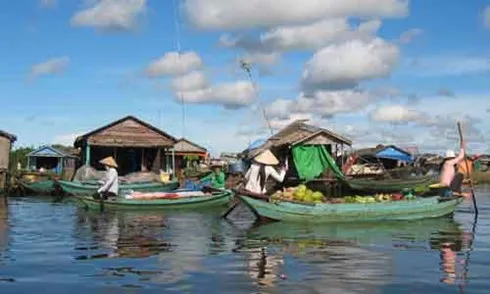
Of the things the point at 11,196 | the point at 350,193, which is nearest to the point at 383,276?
the point at 350,193

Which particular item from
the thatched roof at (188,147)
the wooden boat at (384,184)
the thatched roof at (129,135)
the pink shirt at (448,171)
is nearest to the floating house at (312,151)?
the wooden boat at (384,184)

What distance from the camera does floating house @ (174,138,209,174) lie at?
4303 cm

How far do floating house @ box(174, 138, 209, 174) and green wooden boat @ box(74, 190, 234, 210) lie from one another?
2263cm

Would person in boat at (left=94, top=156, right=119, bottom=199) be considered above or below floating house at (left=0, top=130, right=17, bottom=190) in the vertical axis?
below

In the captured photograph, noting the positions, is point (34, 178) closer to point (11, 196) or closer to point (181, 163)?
point (11, 196)

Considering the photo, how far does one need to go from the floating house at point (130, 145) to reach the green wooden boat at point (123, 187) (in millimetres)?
3001

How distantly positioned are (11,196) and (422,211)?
20.2m

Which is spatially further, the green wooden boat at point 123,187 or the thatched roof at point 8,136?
the thatched roof at point 8,136

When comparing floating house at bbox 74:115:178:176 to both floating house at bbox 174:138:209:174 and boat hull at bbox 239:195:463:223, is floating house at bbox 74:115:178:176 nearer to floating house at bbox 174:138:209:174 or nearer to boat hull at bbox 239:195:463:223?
floating house at bbox 174:138:209:174

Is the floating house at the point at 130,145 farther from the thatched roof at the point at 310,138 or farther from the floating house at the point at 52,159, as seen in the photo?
the floating house at the point at 52,159

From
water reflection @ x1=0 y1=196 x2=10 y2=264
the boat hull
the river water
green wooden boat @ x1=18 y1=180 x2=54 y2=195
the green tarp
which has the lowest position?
the river water

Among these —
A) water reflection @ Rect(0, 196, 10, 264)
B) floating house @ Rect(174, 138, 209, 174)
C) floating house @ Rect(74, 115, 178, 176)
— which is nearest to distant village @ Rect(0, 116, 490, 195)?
floating house @ Rect(74, 115, 178, 176)

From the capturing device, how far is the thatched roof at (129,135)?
29.1m

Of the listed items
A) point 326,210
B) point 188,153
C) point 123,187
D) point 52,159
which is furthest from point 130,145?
point 52,159
